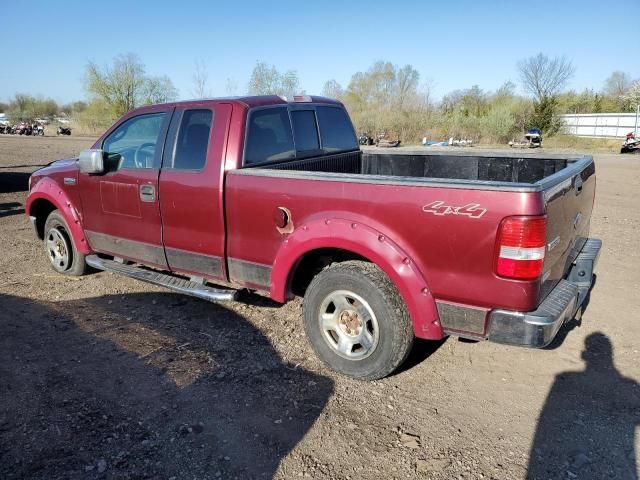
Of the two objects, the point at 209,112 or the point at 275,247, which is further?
the point at 209,112

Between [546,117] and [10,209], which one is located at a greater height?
[546,117]

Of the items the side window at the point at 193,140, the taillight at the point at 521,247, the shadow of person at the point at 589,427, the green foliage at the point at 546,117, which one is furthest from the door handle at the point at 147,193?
the green foliage at the point at 546,117

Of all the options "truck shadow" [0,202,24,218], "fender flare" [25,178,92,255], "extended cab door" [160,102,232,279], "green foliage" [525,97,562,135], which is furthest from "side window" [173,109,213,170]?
"green foliage" [525,97,562,135]

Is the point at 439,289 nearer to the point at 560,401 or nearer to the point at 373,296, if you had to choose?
the point at 373,296

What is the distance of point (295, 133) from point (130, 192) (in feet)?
5.27

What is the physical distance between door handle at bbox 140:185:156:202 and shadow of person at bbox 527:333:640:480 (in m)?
3.45

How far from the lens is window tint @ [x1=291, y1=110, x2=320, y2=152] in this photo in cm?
448

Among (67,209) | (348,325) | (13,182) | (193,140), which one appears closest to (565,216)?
(348,325)

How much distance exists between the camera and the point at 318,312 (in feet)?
11.6

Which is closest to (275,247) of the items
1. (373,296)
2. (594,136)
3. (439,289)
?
(373,296)

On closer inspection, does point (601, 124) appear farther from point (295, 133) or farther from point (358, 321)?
point (358, 321)

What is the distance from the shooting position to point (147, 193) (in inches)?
171

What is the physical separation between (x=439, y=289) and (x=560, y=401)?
1.16 meters

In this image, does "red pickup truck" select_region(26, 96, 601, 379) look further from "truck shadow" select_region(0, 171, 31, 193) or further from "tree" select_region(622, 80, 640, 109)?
"tree" select_region(622, 80, 640, 109)
